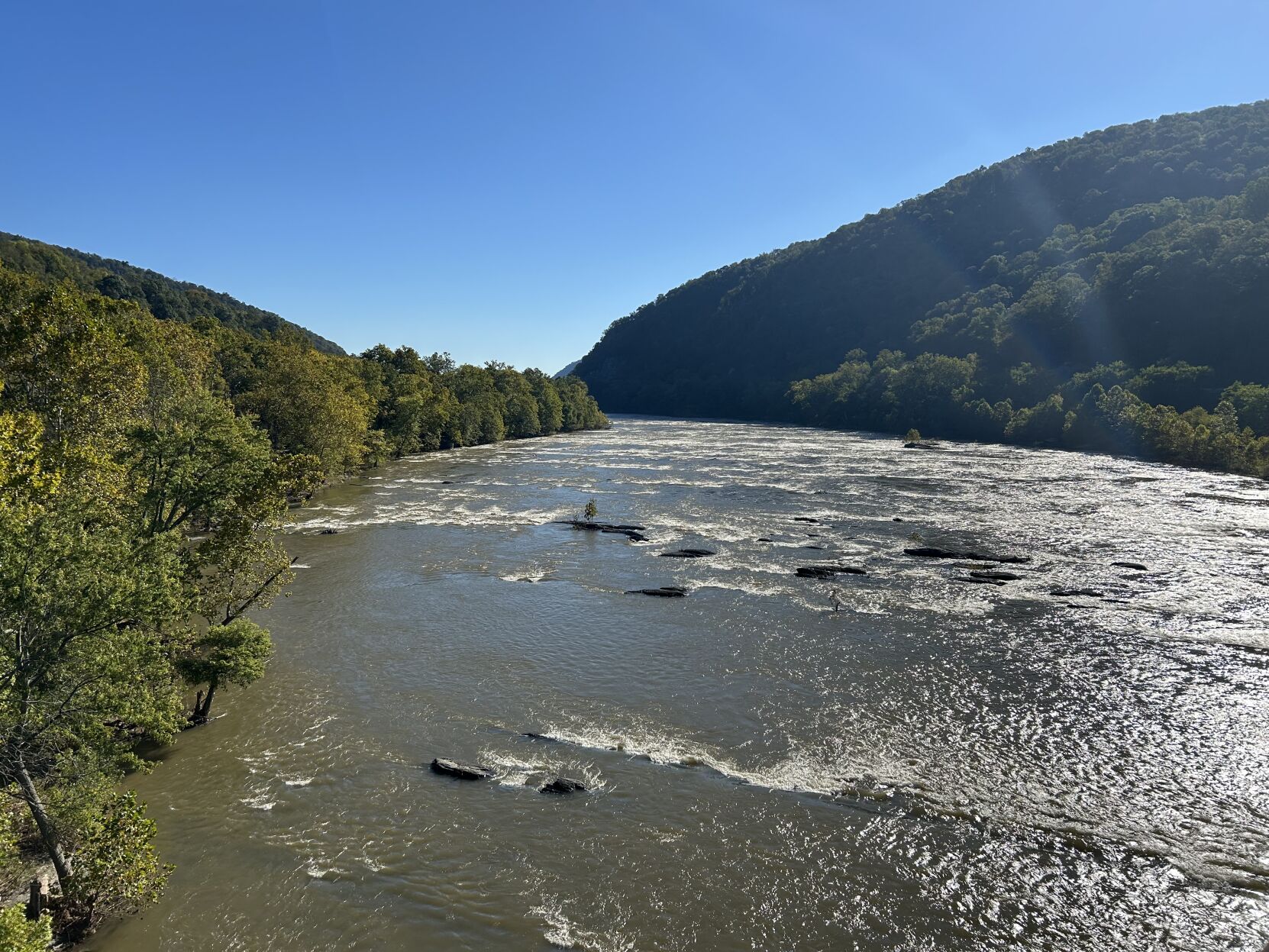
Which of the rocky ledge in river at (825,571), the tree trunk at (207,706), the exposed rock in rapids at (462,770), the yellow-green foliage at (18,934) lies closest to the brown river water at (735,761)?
the exposed rock in rapids at (462,770)

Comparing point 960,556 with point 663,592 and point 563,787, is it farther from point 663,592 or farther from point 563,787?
point 563,787

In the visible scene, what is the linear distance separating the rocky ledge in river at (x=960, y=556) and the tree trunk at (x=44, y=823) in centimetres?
4365

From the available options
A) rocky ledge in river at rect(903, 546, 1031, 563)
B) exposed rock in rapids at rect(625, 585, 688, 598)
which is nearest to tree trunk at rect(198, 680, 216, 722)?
exposed rock in rapids at rect(625, 585, 688, 598)

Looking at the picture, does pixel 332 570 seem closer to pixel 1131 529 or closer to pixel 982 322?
pixel 1131 529

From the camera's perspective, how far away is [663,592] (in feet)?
120

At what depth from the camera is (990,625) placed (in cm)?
3198

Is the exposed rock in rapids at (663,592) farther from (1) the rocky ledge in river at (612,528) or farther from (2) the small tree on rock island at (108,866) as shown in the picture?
(2) the small tree on rock island at (108,866)

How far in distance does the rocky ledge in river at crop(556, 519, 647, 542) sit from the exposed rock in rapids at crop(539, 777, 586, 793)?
30.9m

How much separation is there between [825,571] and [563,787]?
2596cm

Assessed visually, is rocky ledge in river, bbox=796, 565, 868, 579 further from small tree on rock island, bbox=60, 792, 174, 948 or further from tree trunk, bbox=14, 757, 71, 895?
tree trunk, bbox=14, 757, 71, 895

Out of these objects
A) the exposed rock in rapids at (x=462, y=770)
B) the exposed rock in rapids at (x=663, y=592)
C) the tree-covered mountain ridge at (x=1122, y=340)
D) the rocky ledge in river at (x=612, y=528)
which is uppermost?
the tree-covered mountain ridge at (x=1122, y=340)

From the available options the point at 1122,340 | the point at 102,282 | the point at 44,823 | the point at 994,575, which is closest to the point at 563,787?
the point at 44,823

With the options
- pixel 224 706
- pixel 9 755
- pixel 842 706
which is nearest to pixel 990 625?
pixel 842 706

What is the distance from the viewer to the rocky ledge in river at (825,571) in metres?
39.8
